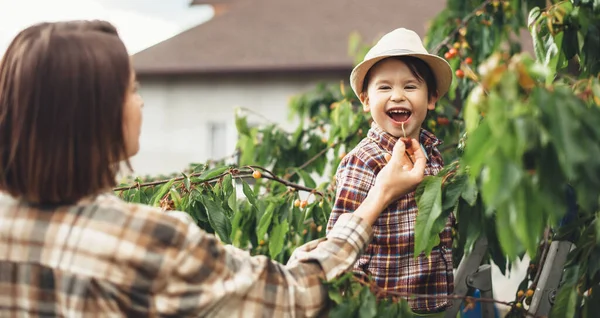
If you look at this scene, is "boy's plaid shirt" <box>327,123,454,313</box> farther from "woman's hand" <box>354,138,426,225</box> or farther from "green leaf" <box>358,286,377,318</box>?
"green leaf" <box>358,286,377,318</box>

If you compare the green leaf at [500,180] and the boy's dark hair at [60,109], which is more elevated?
the green leaf at [500,180]

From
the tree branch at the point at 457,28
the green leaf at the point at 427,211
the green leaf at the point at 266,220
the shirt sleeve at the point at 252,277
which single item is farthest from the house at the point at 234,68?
the shirt sleeve at the point at 252,277

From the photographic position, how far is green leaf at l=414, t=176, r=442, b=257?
1.94 m

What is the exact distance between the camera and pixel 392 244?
7.38ft

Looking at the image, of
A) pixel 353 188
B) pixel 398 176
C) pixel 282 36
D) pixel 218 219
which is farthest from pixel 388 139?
pixel 282 36

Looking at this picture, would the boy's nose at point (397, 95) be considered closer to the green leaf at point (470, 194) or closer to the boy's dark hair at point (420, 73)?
the boy's dark hair at point (420, 73)

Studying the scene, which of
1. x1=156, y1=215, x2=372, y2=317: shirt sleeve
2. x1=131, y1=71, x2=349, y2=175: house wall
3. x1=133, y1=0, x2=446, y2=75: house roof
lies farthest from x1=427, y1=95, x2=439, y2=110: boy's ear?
x1=131, y1=71, x2=349, y2=175: house wall

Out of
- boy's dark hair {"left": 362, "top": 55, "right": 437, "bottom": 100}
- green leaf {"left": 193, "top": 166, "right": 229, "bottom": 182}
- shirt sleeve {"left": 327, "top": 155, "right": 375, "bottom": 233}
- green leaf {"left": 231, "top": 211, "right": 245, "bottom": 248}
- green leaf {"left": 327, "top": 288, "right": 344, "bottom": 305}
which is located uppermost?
boy's dark hair {"left": 362, "top": 55, "right": 437, "bottom": 100}

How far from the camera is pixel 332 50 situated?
1090cm

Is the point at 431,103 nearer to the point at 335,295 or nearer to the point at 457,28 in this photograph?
the point at 335,295

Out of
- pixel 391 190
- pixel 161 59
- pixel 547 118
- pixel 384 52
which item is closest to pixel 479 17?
pixel 384 52

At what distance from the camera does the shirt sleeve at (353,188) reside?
2.22 metres

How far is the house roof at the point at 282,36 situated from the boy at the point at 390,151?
7967mm

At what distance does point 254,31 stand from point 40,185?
1051 centimetres
